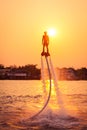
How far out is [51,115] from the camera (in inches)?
1465

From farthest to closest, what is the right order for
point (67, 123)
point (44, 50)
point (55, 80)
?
point (55, 80), point (67, 123), point (44, 50)

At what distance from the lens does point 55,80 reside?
36.0m

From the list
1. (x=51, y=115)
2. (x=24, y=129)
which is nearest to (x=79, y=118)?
(x=51, y=115)

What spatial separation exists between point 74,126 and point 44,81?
6237 millimetres

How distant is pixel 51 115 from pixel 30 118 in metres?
2.01

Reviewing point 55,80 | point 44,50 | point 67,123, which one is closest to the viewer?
point 44,50

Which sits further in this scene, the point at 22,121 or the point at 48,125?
the point at 22,121

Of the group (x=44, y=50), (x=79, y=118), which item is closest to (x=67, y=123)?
(x=79, y=118)

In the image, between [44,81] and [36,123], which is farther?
[44,81]

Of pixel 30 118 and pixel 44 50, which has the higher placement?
pixel 44 50

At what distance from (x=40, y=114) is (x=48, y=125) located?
16.8 ft

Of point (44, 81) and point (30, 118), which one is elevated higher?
point (44, 81)

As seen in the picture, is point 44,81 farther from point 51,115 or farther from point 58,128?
point 58,128

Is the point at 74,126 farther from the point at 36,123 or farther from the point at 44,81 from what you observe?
the point at 44,81
